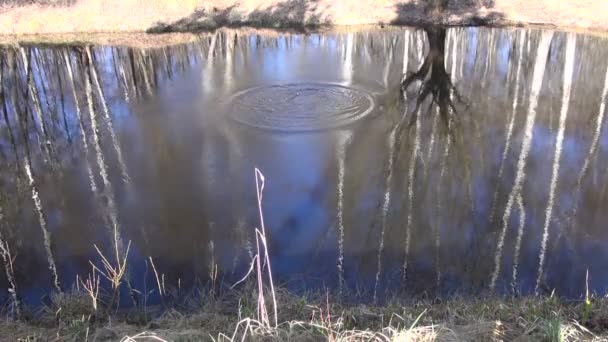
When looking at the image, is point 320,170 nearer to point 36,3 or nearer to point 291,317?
point 291,317

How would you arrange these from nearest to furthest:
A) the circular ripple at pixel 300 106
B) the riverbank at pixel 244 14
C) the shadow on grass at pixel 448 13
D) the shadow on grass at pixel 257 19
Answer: the circular ripple at pixel 300 106 < the shadow on grass at pixel 448 13 < the riverbank at pixel 244 14 < the shadow on grass at pixel 257 19

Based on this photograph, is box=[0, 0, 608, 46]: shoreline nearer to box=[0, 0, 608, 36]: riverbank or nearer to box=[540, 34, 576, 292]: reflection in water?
box=[0, 0, 608, 36]: riverbank

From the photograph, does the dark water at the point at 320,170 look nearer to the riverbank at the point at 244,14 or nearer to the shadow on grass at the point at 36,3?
the riverbank at the point at 244,14

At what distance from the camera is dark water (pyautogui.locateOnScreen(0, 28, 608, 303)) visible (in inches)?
268

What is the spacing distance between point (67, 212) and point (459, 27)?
11512 millimetres

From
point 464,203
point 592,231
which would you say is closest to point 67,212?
point 464,203

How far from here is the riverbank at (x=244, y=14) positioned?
53.8 ft

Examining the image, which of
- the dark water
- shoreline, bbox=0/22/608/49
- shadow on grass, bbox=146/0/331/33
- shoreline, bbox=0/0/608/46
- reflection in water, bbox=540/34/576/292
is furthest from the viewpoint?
shadow on grass, bbox=146/0/331/33

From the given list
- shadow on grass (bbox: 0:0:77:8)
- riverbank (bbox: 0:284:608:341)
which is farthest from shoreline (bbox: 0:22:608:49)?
riverbank (bbox: 0:284:608:341)

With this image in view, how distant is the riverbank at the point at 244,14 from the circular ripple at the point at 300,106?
591 centimetres

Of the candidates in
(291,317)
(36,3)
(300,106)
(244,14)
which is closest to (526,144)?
(300,106)

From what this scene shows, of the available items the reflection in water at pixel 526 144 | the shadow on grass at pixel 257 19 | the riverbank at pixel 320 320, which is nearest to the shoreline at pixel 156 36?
the shadow on grass at pixel 257 19

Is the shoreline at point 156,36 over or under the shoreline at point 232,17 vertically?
under

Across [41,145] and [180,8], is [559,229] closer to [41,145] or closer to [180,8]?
[41,145]
